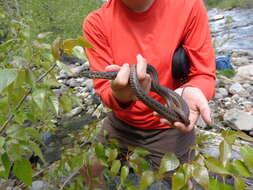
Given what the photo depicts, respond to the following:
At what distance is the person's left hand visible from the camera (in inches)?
71.5

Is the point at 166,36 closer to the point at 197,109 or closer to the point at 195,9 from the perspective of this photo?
the point at 195,9

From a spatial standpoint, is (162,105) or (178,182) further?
(162,105)

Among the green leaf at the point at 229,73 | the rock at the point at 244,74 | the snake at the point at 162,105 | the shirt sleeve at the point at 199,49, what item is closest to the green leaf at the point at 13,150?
Result: the snake at the point at 162,105

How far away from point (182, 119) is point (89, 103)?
19.0ft

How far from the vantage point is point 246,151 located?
38.1 inches

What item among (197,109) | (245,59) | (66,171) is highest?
(197,109)

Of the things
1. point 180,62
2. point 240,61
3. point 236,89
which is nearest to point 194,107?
point 180,62

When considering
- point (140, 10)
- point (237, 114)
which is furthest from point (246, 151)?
point (237, 114)

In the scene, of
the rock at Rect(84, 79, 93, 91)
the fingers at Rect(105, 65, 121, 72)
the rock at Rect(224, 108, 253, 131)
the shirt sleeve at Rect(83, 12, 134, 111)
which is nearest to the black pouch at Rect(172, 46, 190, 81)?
the shirt sleeve at Rect(83, 12, 134, 111)

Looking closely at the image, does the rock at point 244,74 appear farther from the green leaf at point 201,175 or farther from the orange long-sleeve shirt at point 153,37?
the green leaf at point 201,175

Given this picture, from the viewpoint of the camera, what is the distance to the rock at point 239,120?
4605 mm

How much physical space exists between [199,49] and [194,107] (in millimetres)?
558

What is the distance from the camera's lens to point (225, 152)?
100 centimetres

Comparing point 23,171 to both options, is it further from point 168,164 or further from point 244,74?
point 244,74
